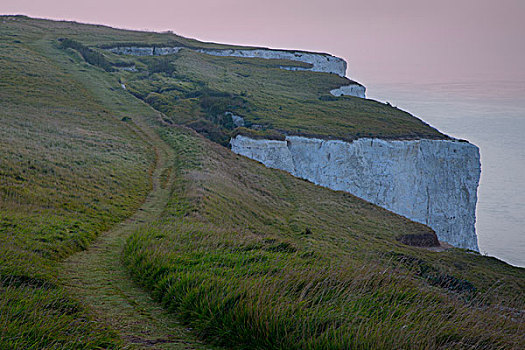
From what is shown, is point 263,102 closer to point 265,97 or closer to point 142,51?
point 265,97

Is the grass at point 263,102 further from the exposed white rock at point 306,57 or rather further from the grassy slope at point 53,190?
the exposed white rock at point 306,57

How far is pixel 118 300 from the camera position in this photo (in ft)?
24.7

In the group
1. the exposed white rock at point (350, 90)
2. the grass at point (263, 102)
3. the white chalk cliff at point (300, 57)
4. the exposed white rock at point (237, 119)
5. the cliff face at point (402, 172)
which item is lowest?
the cliff face at point (402, 172)

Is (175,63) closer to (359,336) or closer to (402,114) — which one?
(402,114)

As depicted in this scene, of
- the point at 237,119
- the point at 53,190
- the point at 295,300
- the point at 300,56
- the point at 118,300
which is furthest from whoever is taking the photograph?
the point at 300,56

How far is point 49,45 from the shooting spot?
84375 millimetres

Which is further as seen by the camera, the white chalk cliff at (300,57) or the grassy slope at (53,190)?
the white chalk cliff at (300,57)

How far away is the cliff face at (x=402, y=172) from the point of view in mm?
59688

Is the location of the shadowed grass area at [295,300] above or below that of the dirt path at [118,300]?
above

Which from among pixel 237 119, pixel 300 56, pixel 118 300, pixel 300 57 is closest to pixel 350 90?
pixel 300 57

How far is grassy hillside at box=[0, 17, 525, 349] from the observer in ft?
18.6

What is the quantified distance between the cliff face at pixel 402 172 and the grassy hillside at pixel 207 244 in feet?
11.4

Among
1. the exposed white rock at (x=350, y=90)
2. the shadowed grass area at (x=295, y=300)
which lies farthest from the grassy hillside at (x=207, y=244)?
the exposed white rock at (x=350, y=90)

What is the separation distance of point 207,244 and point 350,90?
349ft
